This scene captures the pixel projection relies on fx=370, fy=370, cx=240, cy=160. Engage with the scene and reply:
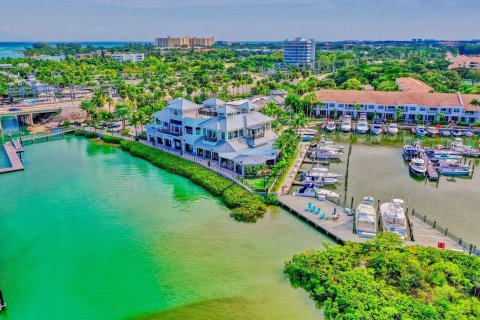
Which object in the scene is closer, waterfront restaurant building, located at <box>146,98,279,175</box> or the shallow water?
the shallow water

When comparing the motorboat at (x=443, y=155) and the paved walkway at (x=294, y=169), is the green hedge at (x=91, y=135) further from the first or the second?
the motorboat at (x=443, y=155)

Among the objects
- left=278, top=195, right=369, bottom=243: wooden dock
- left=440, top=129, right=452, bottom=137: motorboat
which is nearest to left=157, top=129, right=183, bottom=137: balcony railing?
left=278, top=195, right=369, bottom=243: wooden dock

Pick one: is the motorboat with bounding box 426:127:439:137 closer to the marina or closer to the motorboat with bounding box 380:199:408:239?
the marina

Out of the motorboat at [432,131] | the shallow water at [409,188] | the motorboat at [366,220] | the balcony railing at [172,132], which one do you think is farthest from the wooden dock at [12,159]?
the motorboat at [432,131]

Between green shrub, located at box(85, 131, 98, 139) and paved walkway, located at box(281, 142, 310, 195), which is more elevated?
green shrub, located at box(85, 131, 98, 139)

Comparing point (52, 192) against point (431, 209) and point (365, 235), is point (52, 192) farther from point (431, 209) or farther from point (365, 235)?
point (431, 209)

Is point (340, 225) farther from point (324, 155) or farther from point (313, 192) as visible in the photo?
point (324, 155)

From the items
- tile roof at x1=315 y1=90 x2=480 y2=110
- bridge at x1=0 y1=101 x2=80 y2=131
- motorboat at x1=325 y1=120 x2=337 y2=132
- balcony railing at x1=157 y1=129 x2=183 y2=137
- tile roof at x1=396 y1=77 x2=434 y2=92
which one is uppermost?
tile roof at x1=396 y1=77 x2=434 y2=92
